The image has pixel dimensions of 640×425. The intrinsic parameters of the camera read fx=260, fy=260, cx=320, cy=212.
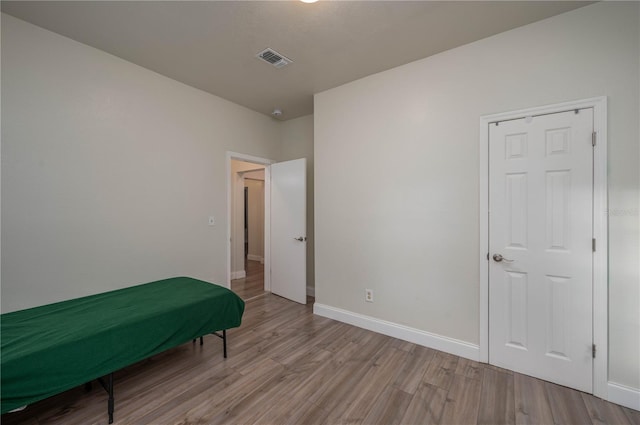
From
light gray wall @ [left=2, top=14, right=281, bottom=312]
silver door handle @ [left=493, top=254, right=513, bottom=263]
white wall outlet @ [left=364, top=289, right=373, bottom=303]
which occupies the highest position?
light gray wall @ [left=2, top=14, right=281, bottom=312]

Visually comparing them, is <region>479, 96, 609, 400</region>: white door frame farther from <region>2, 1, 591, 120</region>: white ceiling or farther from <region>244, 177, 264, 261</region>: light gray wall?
<region>244, 177, 264, 261</region>: light gray wall

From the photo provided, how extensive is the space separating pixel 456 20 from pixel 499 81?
0.65 meters

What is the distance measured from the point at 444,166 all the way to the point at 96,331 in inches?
119

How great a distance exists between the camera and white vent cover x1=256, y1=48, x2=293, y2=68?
8.09 feet

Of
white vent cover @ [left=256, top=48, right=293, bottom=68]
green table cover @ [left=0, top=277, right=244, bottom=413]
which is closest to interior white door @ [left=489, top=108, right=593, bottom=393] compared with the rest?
white vent cover @ [left=256, top=48, right=293, bottom=68]

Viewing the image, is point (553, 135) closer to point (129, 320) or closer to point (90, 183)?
point (129, 320)

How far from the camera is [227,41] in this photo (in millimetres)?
2316

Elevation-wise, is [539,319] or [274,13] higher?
[274,13]

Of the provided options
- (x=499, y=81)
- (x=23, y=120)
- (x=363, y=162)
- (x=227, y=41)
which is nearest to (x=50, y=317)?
(x=23, y=120)

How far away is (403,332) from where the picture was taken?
2758mm

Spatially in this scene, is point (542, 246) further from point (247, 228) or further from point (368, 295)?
point (247, 228)

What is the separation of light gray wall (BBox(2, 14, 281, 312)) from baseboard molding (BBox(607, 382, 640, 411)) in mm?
3868

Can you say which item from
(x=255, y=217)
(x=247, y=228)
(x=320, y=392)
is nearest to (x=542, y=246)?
(x=320, y=392)

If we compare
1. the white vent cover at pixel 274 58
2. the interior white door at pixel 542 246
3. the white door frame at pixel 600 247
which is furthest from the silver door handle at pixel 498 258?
the white vent cover at pixel 274 58
